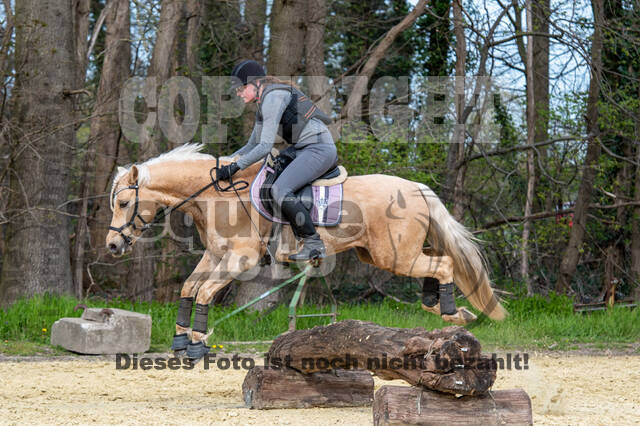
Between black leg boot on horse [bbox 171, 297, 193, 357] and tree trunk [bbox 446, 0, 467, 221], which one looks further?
tree trunk [bbox 446, 0, 467, 221]

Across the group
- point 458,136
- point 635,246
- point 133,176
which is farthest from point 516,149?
point 133,176

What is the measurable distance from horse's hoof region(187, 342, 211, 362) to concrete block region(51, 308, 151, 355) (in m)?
2.86

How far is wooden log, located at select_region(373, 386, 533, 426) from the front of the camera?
3834 millimetres

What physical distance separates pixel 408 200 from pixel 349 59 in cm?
1004

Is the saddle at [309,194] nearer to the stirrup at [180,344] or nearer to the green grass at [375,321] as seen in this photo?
the stirrup at [180,344]

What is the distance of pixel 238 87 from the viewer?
190 inches

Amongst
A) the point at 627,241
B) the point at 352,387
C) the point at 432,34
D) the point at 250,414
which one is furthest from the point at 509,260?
the point at 250,414

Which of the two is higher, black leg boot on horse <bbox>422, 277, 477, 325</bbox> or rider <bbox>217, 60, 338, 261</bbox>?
rider <bbox>217, 60, 338, 261</bbox>

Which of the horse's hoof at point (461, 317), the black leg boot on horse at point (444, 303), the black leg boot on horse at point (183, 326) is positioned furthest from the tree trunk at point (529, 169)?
the black leg boot on horse at point (183, 326)

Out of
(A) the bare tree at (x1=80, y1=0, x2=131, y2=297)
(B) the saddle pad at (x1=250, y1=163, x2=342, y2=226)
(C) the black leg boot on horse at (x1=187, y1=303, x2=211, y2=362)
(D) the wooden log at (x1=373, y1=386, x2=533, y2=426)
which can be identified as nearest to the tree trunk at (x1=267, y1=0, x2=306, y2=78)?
(A) the bare tree at (x1=80, y1=0, x2=131, y2=297)

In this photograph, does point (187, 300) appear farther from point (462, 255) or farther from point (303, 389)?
point (462, 255)

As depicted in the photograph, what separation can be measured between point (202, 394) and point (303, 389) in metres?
→ 1.09

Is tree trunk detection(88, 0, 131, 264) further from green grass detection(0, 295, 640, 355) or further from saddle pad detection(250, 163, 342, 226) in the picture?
saddle pad detection(250, 163, 342, 226)

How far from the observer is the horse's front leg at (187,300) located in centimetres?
462
